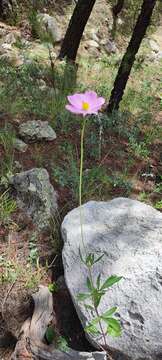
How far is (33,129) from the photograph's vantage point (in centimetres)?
455

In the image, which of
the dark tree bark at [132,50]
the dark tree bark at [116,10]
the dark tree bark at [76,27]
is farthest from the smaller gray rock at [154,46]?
the dark tree bark at [132,50]

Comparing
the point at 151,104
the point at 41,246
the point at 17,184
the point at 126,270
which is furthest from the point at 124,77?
the point at 126,270

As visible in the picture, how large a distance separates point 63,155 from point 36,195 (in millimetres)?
905

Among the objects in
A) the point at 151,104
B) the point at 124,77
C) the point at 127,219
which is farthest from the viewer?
the point at 151,104

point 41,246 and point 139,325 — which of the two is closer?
point 139,325

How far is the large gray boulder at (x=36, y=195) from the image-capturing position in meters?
3.63

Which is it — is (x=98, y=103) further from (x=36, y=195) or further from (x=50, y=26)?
(x=50, y=26)

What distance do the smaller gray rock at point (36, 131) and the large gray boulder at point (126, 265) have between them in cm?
127

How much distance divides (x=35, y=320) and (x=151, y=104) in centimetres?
426

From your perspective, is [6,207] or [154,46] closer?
[6,207]

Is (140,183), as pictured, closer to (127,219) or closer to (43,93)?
(127,219)

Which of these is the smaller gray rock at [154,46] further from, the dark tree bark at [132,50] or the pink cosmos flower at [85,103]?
the pink cosmos flower at [85,103]

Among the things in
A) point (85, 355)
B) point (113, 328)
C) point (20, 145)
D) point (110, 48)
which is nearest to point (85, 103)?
point (113, 328)

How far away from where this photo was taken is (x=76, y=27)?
274 inches
